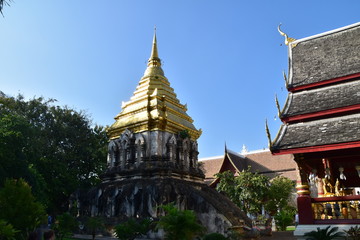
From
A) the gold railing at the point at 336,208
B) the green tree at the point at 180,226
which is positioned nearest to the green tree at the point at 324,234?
the gold railing at the point at 336,208

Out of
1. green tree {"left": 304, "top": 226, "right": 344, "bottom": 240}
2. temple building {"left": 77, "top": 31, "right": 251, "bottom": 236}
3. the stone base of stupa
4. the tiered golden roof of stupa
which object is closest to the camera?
green tree {"left": 304, "top": 226, "right": 344, "bottom": 240}

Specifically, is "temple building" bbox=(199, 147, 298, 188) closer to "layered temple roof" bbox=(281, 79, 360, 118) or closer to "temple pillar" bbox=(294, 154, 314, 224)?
"layered temple roof" bbox=(281, 79, 360, 118)

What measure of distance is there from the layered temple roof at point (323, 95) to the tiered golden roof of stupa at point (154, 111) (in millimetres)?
8388

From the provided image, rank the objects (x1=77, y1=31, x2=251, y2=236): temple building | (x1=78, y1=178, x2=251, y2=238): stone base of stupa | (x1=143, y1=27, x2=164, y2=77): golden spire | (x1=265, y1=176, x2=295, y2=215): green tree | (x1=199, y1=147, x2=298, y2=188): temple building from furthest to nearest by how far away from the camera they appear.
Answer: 1. (x1=199, y1=147, x2=298, y2=188): temple building
2. (x1=143, y1=27, x2=164, y2=77): golden spire
3. (x1=265, y1=176, x2=295, y2=215): green tree
4. (x1=77, y1=31, x2=251, y2=236): temple building
5. (x1=78, y1=178, x2=251, y2=238): stone base of stupa

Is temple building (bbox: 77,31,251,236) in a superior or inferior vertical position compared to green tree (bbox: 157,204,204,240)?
superior

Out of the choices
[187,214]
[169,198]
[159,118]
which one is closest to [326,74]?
[187,214]

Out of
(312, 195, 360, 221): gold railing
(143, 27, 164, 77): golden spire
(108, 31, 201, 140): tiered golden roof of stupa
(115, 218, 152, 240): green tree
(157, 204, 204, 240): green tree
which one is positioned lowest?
(115, 218, 152, 240): green tree

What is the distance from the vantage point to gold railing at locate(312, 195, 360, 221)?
755 cm

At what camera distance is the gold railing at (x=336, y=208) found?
24.8 ft

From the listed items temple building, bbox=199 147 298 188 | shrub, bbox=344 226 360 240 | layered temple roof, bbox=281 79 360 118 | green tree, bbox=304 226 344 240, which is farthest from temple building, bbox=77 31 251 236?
temple building, bbox=199 147 298 188

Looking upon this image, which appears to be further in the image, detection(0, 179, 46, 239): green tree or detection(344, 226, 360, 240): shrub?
detection(0, 179, 46, 239): green tree

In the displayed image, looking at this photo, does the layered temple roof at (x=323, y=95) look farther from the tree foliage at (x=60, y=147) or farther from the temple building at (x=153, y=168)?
the tree foliage at (x=60, y=147)

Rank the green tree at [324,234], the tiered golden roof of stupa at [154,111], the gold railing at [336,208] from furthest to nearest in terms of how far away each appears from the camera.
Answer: the tiered golden roof of stupa at [154,111]
the gold railing at [336,208]
the green tree at [324,234]

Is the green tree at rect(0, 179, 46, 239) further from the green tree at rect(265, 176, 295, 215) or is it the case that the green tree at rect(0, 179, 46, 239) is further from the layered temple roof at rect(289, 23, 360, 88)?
the green tree at rect(265, 176, 295, 215)
